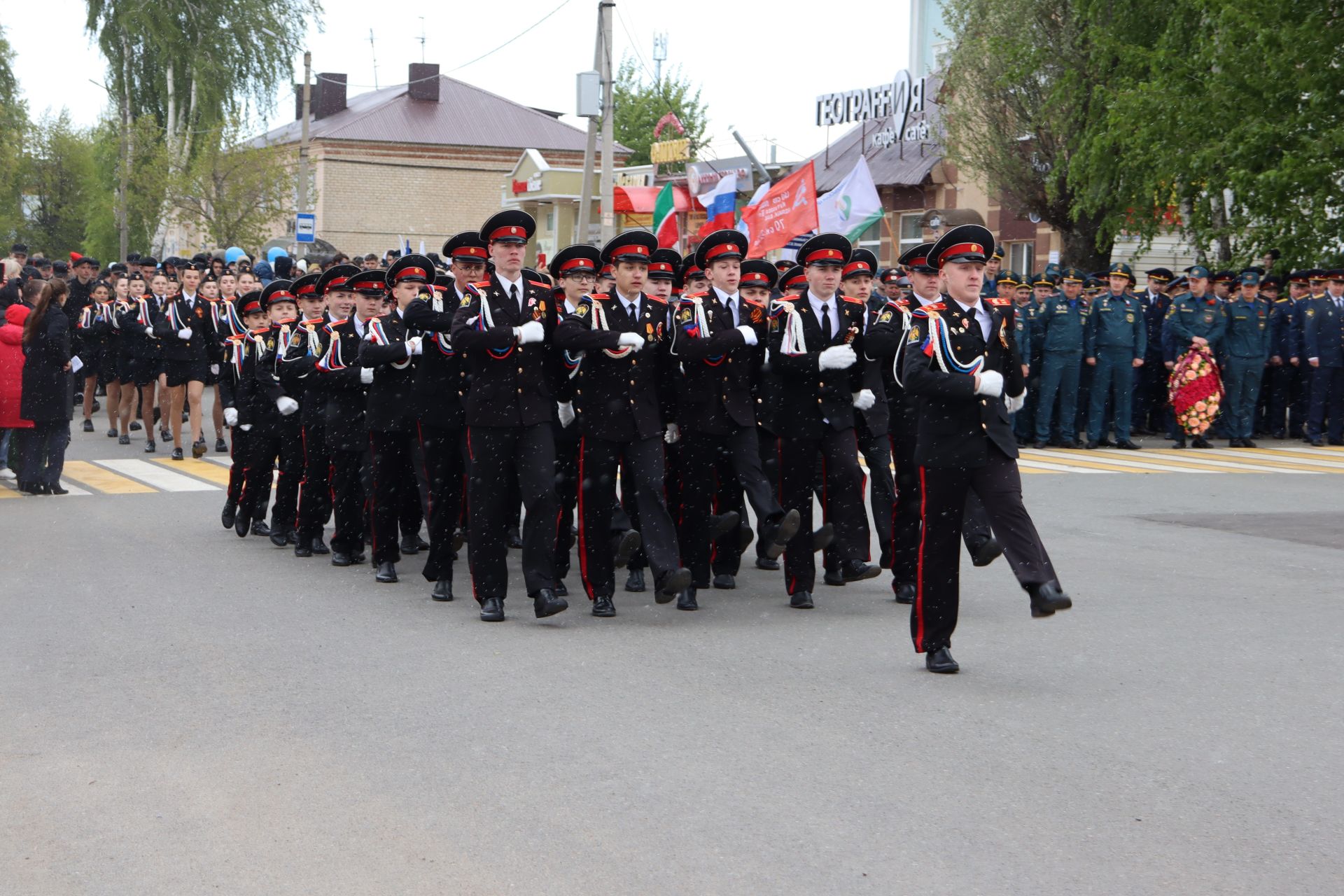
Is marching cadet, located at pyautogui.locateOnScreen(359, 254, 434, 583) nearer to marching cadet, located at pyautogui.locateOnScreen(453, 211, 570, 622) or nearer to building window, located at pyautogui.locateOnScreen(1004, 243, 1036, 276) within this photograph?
marching cadet, located at pyautogui.locateOnScreen(453, 211, 570, 622)

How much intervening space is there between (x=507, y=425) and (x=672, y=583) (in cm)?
117

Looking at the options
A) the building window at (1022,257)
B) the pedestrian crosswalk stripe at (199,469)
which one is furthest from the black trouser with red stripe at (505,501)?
the building window at (1022,257)

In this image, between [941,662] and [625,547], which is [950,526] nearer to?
[941,662]

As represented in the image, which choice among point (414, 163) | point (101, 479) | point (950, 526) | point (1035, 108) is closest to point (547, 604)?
point (950, 526)

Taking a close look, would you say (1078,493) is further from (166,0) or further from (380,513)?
(166,0)

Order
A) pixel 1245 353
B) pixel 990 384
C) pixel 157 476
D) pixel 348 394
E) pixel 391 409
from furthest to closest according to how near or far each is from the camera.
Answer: pixel 1245 353, pixel 157 476, pixel 348 394, pixel 391 409, pixel 990 384

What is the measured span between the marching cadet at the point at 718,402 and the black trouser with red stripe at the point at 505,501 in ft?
2.88

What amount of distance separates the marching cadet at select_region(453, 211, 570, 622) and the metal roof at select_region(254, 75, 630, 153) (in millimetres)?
59861

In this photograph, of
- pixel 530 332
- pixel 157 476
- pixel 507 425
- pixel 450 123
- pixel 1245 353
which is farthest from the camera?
pixel 450 123

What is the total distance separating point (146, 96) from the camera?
55.1m

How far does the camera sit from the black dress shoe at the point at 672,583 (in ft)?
27.2

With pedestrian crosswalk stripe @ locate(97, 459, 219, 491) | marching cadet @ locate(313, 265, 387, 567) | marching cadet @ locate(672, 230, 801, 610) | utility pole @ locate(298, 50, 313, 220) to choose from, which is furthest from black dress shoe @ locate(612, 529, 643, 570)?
utility pole @ locate(298, 50, 313, 220)

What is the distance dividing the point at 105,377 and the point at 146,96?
3883 centimetres

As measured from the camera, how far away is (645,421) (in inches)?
337
